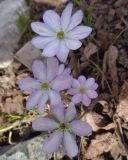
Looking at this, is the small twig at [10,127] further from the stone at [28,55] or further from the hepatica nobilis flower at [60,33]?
the hepatica nobilis flower at [60,33]

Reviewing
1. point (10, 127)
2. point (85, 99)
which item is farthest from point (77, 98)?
point (10, 127)

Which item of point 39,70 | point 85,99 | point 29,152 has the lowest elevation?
point 29,152

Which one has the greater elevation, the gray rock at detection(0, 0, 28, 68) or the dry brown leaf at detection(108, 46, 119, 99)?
the gray rock at detection(0, 0, 28, 68)

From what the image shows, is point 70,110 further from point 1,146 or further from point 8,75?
point 8,75

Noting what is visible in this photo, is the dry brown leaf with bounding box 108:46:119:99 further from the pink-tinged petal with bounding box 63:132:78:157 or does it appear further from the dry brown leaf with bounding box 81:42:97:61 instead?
the pink-tinged petal with bounding box 63:132:78:157

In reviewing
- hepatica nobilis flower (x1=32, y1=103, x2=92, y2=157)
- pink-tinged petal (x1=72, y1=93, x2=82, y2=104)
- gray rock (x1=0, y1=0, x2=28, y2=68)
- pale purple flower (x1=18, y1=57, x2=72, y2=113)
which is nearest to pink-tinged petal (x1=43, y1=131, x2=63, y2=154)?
hepatica nobilis flower (x1=32, y1=103, x2=92, y2=157)

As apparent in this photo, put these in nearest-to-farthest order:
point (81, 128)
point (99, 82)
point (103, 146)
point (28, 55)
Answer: point (81, 128), point (103, 146), point (99, 82), point (28, 55)

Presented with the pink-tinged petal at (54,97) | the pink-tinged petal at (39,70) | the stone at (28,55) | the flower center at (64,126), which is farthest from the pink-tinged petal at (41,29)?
the stone at (28,55)

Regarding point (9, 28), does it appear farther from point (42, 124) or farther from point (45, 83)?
point (42, 124)
